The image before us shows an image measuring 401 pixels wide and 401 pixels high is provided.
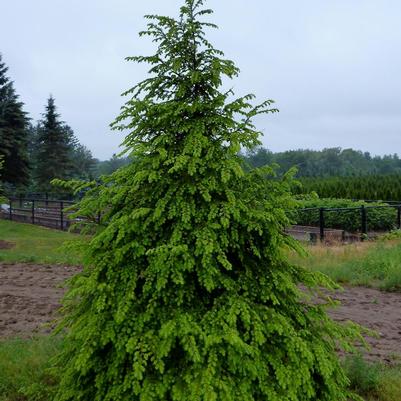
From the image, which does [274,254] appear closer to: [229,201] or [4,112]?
[229,201]

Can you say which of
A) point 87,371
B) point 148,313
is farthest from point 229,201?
point 87,371

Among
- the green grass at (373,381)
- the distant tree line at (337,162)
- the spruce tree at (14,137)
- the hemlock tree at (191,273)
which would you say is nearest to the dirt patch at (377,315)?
the green grass at (373,381)

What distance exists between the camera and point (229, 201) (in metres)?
3.08

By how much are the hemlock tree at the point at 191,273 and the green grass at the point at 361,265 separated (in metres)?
5.46

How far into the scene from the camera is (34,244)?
1568cm

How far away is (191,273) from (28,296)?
19.1 ft

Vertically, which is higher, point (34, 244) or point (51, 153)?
point (51, 153)

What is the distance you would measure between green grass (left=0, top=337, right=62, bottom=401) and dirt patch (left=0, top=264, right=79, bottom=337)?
314mm

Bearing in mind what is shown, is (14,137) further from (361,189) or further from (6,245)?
(361,189)

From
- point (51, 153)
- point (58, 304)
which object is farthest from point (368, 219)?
point (51, 153)

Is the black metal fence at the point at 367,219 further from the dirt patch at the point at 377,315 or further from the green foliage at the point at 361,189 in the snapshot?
the dirt patch at the point at 377,315

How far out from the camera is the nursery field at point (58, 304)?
408cm

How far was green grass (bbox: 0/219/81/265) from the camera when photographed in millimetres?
11969

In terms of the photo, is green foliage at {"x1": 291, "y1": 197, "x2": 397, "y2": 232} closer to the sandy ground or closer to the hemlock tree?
the sandy ground
